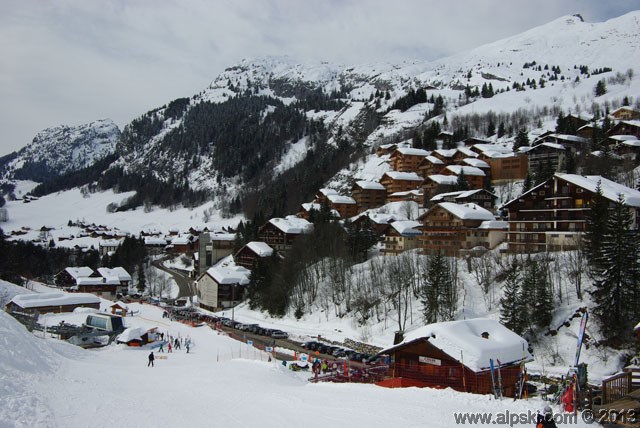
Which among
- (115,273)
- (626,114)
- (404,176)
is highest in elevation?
(626,114)

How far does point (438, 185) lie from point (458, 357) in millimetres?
63697

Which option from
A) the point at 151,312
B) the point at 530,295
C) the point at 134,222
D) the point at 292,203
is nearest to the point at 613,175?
the point at 530,295

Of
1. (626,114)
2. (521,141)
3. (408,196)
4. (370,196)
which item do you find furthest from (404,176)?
(626,114)

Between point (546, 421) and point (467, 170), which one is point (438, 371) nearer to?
point (546, 421)

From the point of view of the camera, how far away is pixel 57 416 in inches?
586

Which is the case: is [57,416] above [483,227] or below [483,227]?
below

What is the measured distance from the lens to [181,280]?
332 ft

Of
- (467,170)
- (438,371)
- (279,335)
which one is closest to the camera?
(438,371)

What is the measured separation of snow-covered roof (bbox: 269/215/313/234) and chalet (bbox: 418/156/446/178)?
2753cm

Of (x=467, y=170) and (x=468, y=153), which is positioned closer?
(x=467, y=170)

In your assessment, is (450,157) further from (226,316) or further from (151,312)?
(151,312)

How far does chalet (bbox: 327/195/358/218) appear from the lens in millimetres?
95000

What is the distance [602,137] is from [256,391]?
7682cm

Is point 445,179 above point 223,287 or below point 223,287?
above
